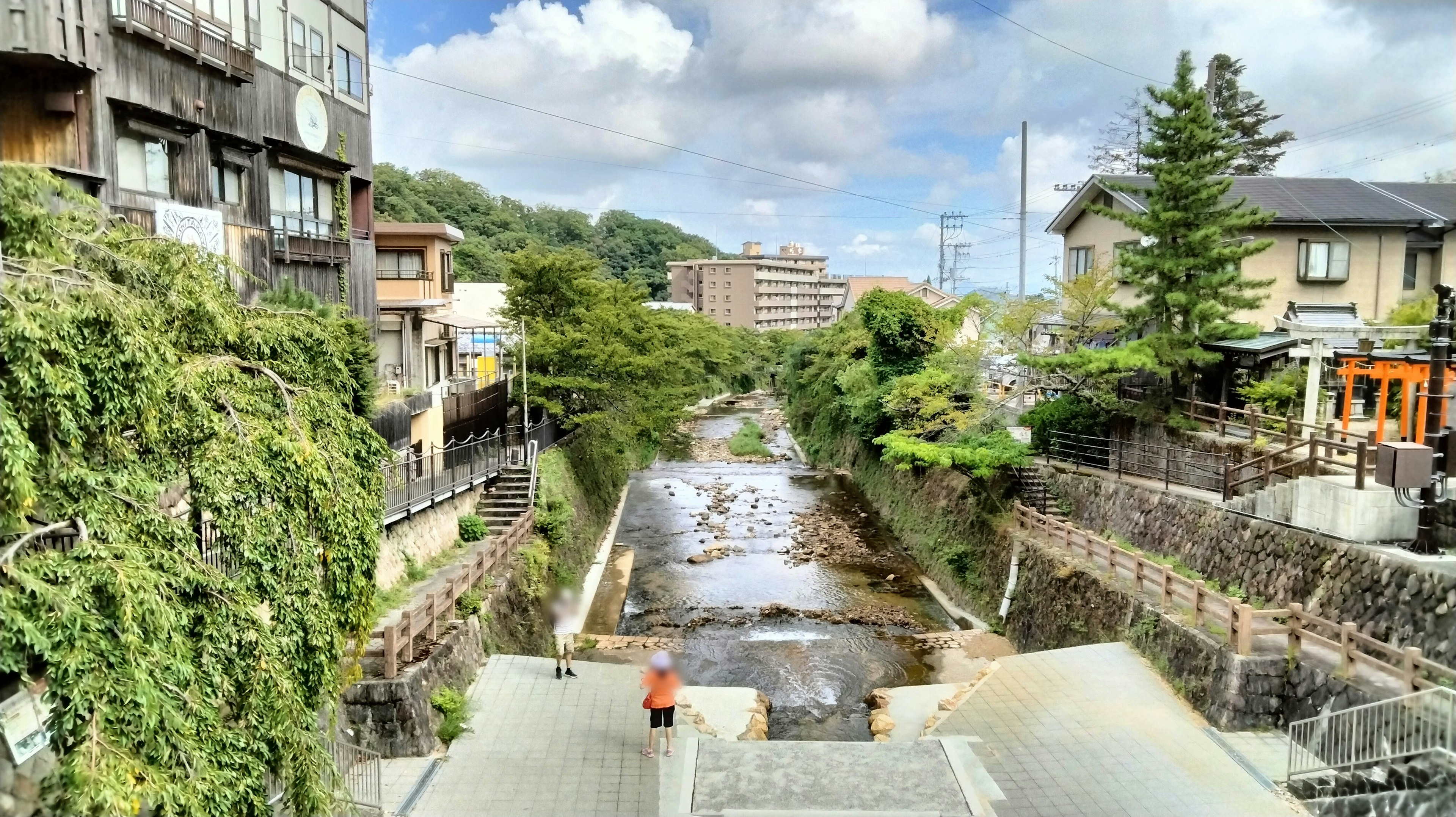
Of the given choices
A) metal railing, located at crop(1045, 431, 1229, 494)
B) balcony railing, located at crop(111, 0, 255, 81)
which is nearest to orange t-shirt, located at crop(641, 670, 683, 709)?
balcony railing, located at crop(111, 0, 255, 81)

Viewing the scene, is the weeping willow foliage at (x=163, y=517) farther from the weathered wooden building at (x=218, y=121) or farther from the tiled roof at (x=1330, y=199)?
the tiled roof at (x=1330, y=199)

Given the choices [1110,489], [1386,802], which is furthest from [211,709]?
[1110,489]

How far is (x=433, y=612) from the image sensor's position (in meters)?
13.7

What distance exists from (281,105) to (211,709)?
14779 mm

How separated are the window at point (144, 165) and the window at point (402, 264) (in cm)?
1457

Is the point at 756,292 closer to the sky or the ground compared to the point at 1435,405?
closer to the sky

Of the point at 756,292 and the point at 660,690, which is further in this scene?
the point at 756,292

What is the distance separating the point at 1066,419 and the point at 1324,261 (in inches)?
350

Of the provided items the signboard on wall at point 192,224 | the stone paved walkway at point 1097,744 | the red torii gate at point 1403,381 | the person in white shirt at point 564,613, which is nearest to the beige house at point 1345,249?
the red torii gate at point 1403,381

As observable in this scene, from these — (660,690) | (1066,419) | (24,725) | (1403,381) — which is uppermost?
(1403,381)

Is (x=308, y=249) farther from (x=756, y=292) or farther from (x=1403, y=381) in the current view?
(x=756, y=292)

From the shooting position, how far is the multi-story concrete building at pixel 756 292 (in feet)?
357

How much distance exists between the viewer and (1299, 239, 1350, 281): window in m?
25.2

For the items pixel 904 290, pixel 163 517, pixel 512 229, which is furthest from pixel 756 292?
pixel 163 517
